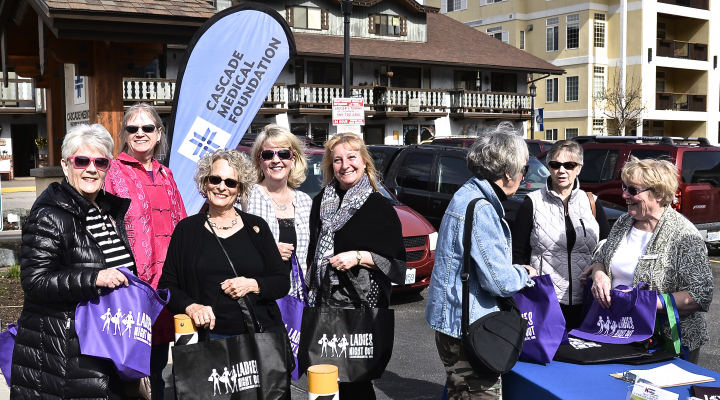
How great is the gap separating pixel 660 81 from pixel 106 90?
41544mm

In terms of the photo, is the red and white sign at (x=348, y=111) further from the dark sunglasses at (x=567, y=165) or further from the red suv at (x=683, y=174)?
the dark sunglasses at (x=567, y=165)

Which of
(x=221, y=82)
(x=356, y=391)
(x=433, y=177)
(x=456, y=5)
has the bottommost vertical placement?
(x=356, y=391)

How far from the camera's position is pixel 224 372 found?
3021mm

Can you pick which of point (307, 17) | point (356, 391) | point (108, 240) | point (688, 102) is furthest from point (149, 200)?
point (688, 102)

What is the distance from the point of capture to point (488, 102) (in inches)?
1356

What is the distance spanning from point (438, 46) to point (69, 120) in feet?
92.3

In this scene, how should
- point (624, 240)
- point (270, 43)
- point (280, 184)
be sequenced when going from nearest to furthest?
point (624, 240), point (280, 184), point (270, 43)

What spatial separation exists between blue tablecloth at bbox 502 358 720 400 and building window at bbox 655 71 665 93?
42.5m

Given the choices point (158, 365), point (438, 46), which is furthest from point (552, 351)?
point (438, 46)

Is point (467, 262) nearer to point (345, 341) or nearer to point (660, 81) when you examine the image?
point (345, 341)

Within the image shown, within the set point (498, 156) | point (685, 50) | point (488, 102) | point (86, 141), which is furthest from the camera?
point (685, 50)

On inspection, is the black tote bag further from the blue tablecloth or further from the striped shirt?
the striped shirt

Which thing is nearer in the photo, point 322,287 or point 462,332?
point 462,332

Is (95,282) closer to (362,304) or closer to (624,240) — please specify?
(362,304)
